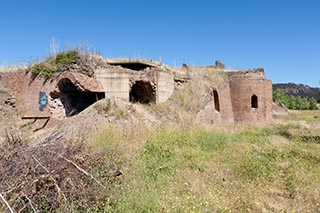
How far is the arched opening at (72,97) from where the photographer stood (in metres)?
13.0

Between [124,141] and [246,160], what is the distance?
128 inches

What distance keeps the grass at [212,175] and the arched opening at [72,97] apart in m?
5.45

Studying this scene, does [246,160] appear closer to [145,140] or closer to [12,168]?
[145,140]

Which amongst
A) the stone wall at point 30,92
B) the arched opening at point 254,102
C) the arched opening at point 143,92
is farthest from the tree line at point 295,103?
the stone wall at point 30,92

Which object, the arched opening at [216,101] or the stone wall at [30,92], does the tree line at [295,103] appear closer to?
the arched opening at [216,101]

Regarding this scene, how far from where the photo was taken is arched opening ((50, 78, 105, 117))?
13.0 m

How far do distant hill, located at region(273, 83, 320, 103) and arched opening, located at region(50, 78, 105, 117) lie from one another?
48179 millimetres

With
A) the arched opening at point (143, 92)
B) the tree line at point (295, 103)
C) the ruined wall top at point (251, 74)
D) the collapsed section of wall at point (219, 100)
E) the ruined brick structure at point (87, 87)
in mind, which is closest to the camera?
the ruined brick structure at point (87, 87)

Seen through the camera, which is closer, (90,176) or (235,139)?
(90,176)

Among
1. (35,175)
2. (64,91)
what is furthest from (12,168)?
(64,91)

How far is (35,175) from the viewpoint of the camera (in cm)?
407

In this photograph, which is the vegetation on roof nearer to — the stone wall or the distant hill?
the stone wall

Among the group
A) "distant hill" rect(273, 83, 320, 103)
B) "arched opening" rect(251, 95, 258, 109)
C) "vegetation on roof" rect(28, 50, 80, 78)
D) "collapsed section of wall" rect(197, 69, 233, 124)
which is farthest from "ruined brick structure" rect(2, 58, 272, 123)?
"distant hill" rect(273, 83, 320, 103)

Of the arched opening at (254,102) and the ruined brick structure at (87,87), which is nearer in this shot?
the ruined brick structure at (87,87)
